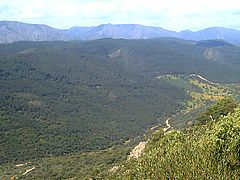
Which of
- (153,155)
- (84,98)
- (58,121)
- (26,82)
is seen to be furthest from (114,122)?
(153,155)

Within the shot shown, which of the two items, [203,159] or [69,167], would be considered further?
[69,167]

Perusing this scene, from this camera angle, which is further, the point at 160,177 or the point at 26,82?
the point at 26,82

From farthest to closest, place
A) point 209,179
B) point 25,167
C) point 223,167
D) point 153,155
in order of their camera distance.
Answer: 1. point 25,167
2. point 153,155
3. point 223,167
4. point 209,179

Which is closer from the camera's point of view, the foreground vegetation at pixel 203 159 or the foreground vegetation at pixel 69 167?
the foreground vegetation at pixel 203 159

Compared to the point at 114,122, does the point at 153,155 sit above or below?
above

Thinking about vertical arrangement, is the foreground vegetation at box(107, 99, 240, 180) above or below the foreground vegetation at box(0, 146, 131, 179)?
above

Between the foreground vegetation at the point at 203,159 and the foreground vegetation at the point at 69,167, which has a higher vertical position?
the foreground vegetation at the point at 203,159

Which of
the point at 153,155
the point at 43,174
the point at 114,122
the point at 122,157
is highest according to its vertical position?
the point at 153,155

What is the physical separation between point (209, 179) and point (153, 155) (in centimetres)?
805

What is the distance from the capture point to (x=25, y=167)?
97.9 m

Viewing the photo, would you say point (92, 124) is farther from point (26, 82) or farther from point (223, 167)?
point (223, 167)

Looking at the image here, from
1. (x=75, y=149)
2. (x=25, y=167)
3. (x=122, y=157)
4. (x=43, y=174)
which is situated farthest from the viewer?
(x=75, y=149)

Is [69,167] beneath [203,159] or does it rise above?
beneath

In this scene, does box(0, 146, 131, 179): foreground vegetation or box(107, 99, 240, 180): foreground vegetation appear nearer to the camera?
box(107, 99, 240, 180): foreground vegetation
